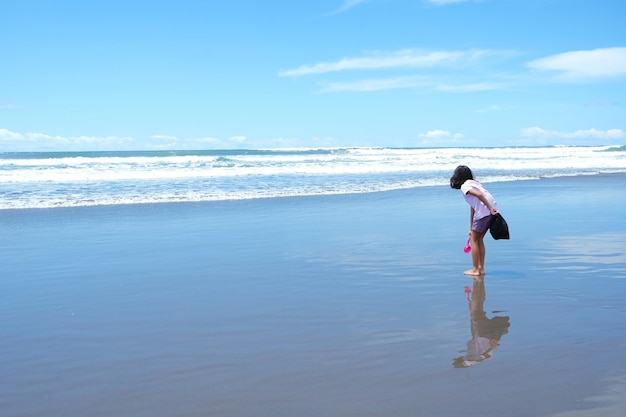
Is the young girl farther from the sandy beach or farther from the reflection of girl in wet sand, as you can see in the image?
the reflection of girl in wet sand

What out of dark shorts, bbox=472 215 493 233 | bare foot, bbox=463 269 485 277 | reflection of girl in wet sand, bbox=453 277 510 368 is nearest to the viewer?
reflection of girl in wet sand, bbox=453 277 510 368

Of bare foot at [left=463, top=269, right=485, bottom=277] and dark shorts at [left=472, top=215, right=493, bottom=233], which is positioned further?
dark shorts at [left=472, top=215, right=493, bottom=233]

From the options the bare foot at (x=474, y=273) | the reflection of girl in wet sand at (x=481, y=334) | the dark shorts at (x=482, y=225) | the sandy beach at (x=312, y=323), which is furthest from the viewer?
the dark shorts at (x=482, y=225)

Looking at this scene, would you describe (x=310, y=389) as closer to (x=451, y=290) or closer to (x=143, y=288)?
(x=451, y=290)

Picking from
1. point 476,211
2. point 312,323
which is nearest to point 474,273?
point 476,211

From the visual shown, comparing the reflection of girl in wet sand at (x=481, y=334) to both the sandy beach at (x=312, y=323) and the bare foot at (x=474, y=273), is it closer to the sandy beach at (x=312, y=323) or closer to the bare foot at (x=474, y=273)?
the sandy beach at (x=312, y=323)

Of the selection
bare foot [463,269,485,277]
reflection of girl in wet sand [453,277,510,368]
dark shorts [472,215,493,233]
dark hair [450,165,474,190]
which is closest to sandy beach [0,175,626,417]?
reflection of girl in wet sand [453,277,510,368]

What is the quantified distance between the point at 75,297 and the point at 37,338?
137 cm

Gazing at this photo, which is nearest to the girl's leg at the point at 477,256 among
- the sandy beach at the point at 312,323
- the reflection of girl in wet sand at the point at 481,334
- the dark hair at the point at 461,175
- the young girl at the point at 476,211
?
the young girl at the point at 476,211

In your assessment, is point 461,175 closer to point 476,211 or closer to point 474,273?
point 476,211

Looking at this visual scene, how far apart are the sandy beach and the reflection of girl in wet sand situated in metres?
0.02

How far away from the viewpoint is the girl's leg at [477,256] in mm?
6855

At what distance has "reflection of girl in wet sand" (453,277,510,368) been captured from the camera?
13.7 feet

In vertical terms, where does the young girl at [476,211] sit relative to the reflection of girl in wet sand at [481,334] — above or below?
above
